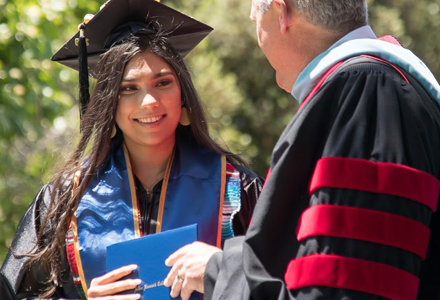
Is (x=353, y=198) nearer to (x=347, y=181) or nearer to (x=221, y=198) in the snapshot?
(x=347, y=181)

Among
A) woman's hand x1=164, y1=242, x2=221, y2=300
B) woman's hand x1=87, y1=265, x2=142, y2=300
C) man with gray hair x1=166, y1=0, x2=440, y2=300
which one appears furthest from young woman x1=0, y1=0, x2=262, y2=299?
man with gray hair x1=166, y1=0, x2=440, y2=300

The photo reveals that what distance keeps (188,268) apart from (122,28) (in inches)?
54.0

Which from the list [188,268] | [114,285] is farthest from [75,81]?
[188,268]

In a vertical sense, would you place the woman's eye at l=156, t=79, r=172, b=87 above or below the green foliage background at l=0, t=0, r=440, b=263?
below

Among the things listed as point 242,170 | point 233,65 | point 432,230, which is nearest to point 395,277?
point 432,230

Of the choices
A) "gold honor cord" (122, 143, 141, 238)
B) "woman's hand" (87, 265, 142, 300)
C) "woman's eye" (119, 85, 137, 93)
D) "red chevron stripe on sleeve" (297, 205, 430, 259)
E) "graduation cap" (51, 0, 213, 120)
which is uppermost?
"graduation cap" (51, 0, 213, 120)

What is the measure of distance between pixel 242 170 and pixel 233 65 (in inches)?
439

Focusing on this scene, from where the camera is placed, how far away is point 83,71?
3.63m

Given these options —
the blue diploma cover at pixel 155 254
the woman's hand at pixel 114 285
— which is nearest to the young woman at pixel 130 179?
the woman's hand at pixel 114 285

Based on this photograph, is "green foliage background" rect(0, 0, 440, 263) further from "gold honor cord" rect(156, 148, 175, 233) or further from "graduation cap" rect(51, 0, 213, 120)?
"gold honor cord" rect(156, 148, 175, 233)

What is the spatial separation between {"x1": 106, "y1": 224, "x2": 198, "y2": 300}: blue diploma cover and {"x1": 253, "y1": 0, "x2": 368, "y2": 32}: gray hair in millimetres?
959

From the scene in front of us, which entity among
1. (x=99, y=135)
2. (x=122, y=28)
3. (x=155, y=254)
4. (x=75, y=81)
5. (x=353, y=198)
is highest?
(x=75, y=81)

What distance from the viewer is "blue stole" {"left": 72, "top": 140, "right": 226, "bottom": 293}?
3.30 metres

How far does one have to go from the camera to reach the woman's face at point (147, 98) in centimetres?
338
